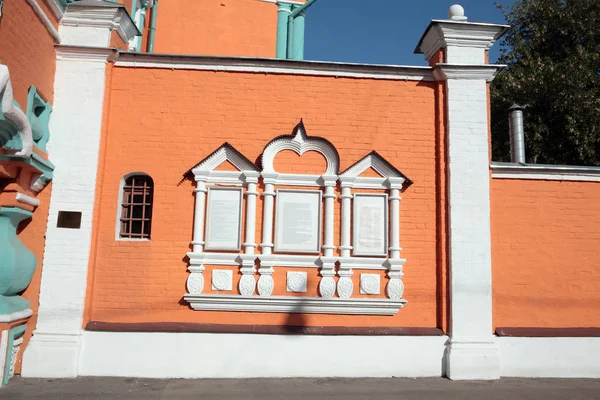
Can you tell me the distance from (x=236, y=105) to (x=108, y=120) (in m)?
1.69

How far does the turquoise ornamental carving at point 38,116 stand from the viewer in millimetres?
5801

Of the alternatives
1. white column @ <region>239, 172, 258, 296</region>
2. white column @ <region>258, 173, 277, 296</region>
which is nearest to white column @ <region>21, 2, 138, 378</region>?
white column @ <region>239, 172, 258, 296</region>

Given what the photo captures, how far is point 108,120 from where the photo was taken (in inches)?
258

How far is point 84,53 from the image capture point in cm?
653

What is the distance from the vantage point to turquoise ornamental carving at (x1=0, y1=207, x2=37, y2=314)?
17.7 ft

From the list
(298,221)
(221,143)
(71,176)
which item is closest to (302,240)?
(298,221)

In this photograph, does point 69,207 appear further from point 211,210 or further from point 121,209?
point 211,210

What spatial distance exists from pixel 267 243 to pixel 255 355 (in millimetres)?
1384

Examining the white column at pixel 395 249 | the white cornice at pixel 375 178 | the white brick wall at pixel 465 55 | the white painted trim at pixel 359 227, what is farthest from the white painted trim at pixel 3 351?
the white brick wall at pixel 465 55

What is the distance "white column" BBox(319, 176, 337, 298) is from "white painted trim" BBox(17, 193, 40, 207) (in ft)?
11.6

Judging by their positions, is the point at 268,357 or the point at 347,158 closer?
the point at 268,357

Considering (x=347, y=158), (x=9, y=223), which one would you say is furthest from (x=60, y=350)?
(x=347, y=158)

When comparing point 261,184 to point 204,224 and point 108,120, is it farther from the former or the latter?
point 108,120

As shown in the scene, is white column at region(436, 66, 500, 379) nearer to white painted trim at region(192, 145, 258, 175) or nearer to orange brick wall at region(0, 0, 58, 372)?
white painted trim at region(192, 145, 258, 175)
